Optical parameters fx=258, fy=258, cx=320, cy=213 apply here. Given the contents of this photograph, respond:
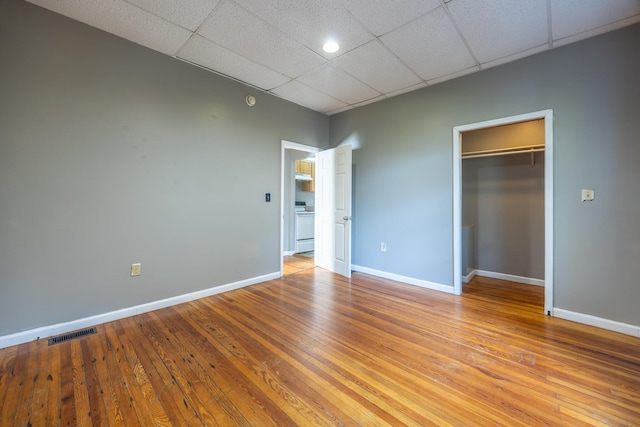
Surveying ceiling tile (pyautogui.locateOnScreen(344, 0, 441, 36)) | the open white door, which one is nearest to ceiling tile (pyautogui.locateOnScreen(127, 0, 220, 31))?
ceiling tile (pyautogui.locateOnScreen(344, 0, 441, 36))

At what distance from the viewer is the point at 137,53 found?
2627mm

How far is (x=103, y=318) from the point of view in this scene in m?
2.47

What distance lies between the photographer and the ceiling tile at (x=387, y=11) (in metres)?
2.05

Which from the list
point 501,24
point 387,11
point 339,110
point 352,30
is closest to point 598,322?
point 501,24

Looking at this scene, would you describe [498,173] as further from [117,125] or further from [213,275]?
[117,125]

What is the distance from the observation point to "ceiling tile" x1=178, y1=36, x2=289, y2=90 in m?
2.66

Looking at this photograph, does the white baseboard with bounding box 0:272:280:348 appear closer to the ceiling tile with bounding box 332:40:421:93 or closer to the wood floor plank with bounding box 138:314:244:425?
the wood floor plank with bounding box 138:314:244:425

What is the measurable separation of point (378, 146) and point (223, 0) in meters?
2.72

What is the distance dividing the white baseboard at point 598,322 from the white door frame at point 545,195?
0.30 feet

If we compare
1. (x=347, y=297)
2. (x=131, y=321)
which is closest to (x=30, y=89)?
(x=131, y=321)

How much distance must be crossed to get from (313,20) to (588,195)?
3.05 meters

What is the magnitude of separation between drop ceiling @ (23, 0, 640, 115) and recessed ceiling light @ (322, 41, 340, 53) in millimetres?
51

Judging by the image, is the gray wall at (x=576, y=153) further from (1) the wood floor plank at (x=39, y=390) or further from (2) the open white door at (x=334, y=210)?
(1) the wood floor plank at (x=39, y=390)

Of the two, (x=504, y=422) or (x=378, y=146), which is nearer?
(x=504, y=422)
